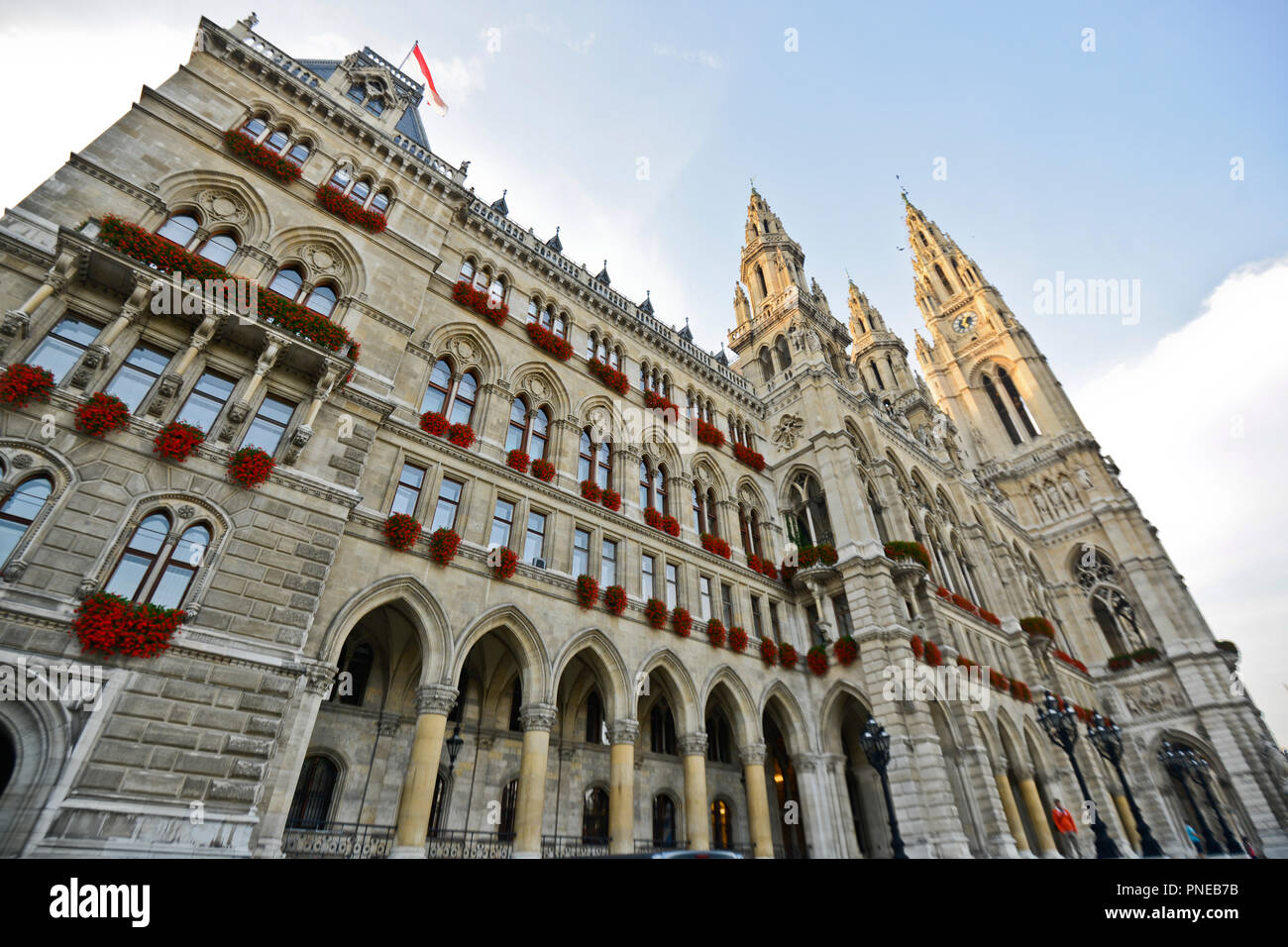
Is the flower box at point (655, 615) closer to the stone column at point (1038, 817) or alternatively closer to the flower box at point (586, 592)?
the flower box at point (586, 592)

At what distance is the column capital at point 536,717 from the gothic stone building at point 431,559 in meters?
0.09

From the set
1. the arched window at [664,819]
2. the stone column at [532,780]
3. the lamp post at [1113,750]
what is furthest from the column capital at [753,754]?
the lamp post at [1113,750]

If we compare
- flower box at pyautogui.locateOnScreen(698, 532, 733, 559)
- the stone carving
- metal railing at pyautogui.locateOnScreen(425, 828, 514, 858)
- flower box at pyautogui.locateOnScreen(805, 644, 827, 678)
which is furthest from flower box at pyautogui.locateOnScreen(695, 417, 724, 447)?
metal railing at pyautogui.locateOnScreen(425, 828, 514, 858)

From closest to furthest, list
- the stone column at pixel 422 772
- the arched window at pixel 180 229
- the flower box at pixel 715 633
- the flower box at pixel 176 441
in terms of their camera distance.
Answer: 1. the flower box at pixel 176 441
2. the stone column at pixel 422 772
3. the arched window at pixel 180 229
4. the flower box at pixel 715 633

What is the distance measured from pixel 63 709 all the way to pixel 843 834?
21.1 metres

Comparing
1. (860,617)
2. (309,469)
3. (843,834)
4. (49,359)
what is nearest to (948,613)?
(860,617)

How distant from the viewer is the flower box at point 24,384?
10109mm

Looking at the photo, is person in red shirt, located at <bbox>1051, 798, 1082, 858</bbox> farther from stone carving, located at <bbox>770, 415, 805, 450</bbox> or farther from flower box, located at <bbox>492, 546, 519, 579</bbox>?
flower box, located at <bbox>492, 546, 519, 579</bbox>

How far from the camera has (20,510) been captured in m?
9.82

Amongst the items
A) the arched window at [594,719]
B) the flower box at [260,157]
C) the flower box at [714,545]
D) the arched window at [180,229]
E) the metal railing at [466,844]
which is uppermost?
the flower box at [260,157]

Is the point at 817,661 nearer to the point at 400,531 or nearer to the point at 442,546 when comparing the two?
the point at 442,546

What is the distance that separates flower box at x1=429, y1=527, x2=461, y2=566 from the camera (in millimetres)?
15188

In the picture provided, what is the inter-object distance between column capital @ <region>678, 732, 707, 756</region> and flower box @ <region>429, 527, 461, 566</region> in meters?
9.46
